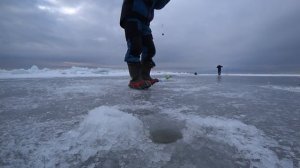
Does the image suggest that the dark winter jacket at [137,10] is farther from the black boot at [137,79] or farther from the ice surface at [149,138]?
the ice surface at [149,138]

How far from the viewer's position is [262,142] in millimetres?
1113

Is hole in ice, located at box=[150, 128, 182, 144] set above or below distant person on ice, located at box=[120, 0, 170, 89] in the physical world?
below

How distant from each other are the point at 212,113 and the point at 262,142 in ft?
2.08

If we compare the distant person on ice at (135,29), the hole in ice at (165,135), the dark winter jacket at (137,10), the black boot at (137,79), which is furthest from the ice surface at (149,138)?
the dark winter jacket at (137,10)

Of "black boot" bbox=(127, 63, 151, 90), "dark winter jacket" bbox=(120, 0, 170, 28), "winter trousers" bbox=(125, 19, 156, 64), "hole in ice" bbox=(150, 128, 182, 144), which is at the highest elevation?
"dark winter jacket" bbox=(120, 0, 170, 28)

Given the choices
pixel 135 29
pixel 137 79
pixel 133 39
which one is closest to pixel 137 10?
pixel 135 29

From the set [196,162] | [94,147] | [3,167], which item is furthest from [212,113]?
[3,167]

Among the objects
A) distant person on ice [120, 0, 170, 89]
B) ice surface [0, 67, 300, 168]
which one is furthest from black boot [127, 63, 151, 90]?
ice surface [0, 67, 300, 168]

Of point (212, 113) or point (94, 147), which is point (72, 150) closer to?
point (94, 147)

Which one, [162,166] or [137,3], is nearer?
[162,166]

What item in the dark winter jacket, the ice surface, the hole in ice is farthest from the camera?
the dark winter jacket

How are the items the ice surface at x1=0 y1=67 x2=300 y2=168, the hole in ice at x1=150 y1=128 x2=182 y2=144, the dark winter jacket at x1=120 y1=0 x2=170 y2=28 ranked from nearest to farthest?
1. the ice surface at x1=0 y1=67 x2=300 y2=168
2. the hole in ice at x1=150 y1=128 x2=182 y2=144
3. the dark winter jacket at x1=120 y1=0 x2=170 y2=28

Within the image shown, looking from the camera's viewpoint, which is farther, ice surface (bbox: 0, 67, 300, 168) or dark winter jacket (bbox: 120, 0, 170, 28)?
dark winter jacket (bbox: 120, 0, 170, 28)

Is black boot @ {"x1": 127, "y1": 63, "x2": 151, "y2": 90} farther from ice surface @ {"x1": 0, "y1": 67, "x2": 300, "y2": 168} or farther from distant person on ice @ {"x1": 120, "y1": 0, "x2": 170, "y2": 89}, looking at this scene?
ice surface @ {"x1": 0, "y1": 67, "x2": 300, "y2": 168}
